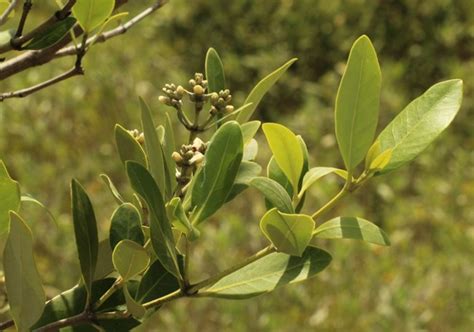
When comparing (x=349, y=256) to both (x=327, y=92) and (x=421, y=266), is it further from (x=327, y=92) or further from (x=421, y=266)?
(x=327, y=92)

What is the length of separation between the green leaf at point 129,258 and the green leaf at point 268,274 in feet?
0.17

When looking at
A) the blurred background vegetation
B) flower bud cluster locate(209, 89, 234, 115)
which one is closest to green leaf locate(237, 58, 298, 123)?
flower bud cluster locate(209, 89, 234, 115)

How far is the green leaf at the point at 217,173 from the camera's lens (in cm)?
65

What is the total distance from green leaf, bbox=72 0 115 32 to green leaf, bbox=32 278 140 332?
0.79ft

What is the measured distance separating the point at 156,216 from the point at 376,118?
0.18 m

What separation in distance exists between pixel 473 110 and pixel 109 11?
12.4 ft

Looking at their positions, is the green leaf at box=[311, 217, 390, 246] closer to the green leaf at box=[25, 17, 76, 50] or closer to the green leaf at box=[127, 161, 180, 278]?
the green leaf at box=[127, 161, 180, 278]

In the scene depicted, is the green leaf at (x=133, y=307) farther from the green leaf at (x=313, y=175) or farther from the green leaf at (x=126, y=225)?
the green leaf at (x=313, y=175)

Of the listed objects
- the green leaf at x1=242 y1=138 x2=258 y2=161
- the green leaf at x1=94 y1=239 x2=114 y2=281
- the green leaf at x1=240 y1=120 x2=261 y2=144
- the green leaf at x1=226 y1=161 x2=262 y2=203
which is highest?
the green leaf at x1=240 y1=120 x2=261 y2=144

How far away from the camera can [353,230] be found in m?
0.67

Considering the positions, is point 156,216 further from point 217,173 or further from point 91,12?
point 91,12

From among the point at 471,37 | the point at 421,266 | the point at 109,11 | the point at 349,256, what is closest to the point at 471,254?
the point at 421,266

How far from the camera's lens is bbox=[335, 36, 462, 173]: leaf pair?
2.20 feet

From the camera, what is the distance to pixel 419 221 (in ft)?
11.4
